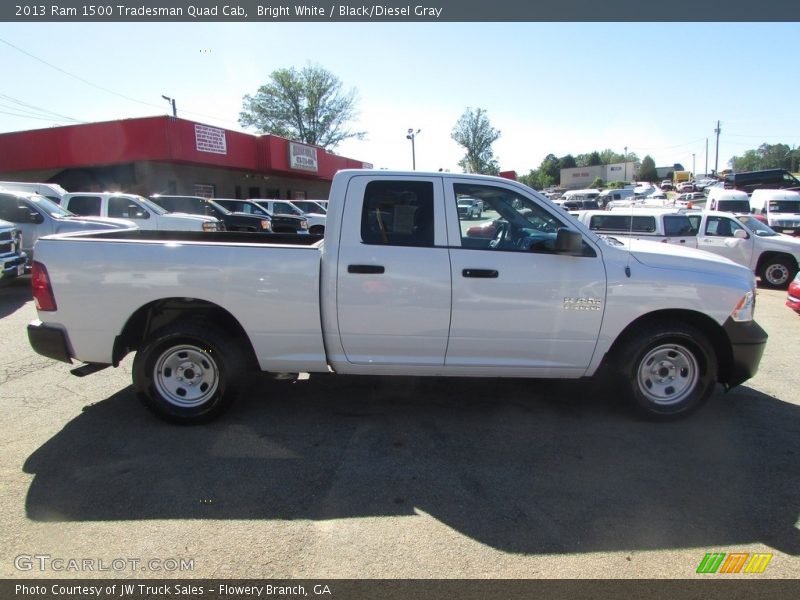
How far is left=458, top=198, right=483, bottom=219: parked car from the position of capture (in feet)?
13.1

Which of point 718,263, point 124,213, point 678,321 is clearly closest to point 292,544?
point 678,321

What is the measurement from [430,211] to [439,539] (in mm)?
2390

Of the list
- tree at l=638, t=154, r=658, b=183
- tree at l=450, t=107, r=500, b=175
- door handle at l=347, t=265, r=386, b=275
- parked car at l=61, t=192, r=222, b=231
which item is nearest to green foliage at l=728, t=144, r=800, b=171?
tree at l=638, t=154, r=658, b=183

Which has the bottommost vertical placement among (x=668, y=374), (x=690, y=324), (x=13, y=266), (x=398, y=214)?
(x=668, y=374)

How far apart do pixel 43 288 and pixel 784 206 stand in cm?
2206

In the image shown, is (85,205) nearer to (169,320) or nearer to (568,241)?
(169,320)

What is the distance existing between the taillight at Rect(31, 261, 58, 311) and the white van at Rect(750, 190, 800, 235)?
64.3 feet

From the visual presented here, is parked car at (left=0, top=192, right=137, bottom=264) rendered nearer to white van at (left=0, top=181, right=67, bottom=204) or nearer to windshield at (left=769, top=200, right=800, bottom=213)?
white van at (left=0, top=181, right=67, bottom=204)

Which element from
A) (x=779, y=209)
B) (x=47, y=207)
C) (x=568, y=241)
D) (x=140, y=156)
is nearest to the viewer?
(x=568, y=241)

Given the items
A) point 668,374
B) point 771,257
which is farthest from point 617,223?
point 668,374

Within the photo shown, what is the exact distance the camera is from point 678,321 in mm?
4031

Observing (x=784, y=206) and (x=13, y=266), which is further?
(x=784, y=206)

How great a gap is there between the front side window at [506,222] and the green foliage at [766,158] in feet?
406

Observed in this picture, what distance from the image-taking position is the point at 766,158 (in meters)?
114
